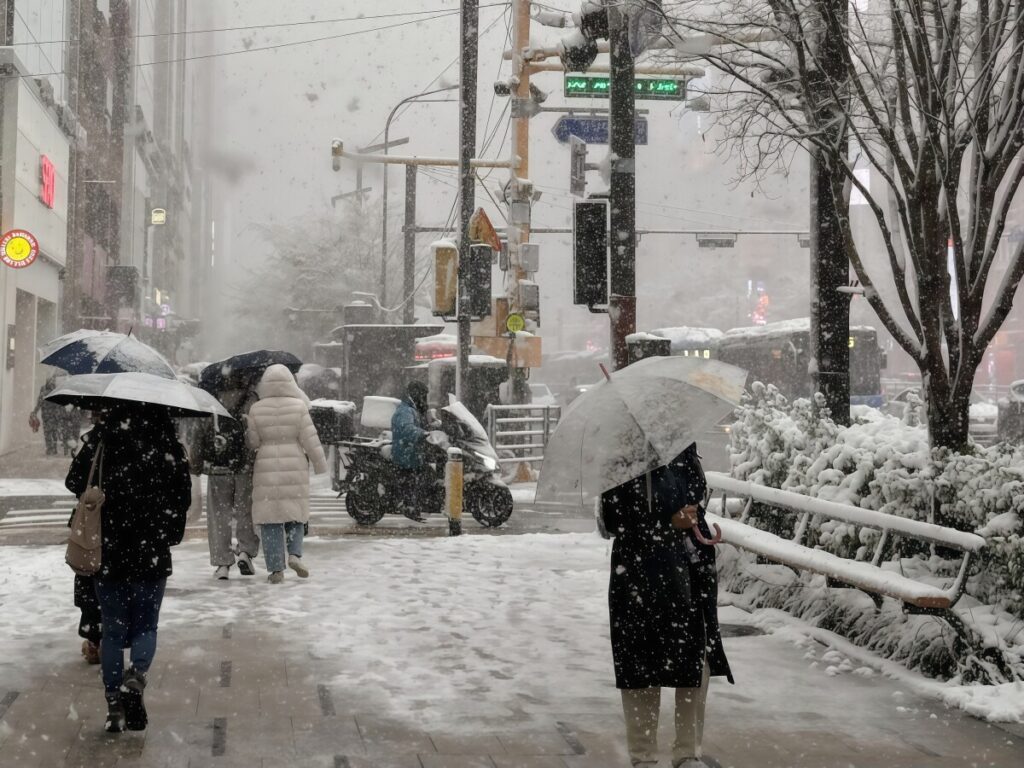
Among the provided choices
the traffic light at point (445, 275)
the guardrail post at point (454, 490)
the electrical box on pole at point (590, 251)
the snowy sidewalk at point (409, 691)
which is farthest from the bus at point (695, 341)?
the snowy sidewalk at point (409, 691)

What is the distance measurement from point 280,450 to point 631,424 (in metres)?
5.81

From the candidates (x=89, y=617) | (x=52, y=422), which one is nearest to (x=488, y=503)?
(x=89, y=617)

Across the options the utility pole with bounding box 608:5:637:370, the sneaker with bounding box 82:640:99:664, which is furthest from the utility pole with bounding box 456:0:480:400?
the sneaker with bounding box 82:640:99:664

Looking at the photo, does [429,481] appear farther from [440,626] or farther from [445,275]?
[440,626]

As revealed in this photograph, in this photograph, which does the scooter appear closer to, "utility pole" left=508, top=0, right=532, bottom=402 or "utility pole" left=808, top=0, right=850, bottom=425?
"utility pole" left=808, top=0, right=850, bottom=425

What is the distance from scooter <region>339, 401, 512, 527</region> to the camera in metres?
14.9

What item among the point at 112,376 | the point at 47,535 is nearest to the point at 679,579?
the point at 112,376

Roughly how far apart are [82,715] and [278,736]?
42.9 inches

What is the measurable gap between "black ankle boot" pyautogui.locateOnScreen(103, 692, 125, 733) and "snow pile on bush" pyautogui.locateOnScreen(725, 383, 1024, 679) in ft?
14.2

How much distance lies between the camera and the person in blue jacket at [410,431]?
14.5 metres

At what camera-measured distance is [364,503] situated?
584 inches

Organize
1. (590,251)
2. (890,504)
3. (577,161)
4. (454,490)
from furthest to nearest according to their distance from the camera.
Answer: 1. (577,161)
2. (454,490)
3. (590,251)
4. (890,504)

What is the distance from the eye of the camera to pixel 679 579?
16.7ft

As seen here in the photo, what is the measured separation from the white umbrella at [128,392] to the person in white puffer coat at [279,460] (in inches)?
153
